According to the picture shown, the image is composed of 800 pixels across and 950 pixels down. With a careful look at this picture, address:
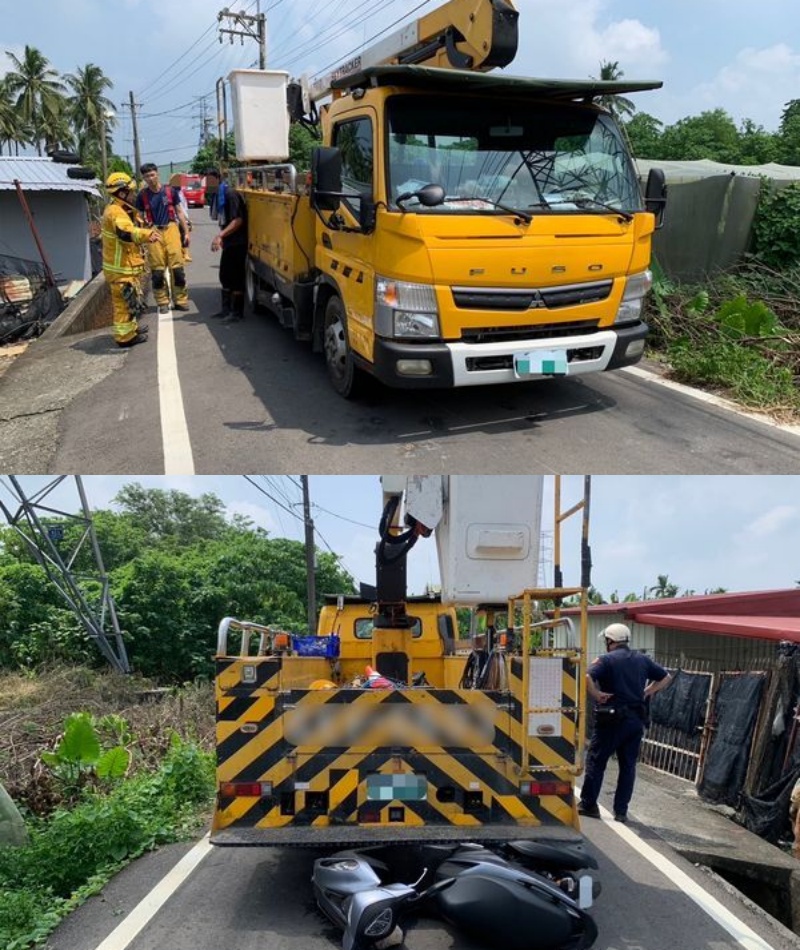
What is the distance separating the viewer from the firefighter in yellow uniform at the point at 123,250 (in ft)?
34.6

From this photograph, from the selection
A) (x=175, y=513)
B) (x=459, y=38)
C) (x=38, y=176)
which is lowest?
(x=175, y=513)

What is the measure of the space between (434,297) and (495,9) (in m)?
3.14

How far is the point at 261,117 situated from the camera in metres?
13.0

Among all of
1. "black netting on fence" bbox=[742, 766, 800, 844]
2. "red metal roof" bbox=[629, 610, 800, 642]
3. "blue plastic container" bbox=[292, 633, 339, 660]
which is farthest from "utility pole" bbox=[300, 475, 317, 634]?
"black netting on fence" bbox=[742, 766, 800, 844]

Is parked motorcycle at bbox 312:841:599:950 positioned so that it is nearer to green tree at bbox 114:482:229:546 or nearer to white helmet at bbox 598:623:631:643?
white helmet at bbox 598:623:631:643

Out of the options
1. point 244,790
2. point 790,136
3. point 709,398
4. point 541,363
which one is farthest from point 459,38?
point 790,136

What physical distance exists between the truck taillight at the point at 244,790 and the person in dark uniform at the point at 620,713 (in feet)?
8.74

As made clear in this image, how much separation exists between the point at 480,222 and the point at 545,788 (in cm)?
425

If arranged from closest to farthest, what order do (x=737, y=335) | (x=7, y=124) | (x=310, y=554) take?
(x=737, y=335), (x=310, y=554), (x=7, y=124)

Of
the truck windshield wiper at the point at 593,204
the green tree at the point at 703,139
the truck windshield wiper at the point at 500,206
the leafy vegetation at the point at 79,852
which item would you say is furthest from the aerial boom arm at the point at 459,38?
the green tree at the point at 703,139

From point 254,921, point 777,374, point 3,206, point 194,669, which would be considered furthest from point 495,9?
point 3,206

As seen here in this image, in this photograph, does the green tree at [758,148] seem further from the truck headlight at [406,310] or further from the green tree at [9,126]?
the green tree at [9,126]

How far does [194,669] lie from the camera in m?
19.5

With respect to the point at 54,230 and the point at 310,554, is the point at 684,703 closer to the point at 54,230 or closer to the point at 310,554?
the point at 310,554
